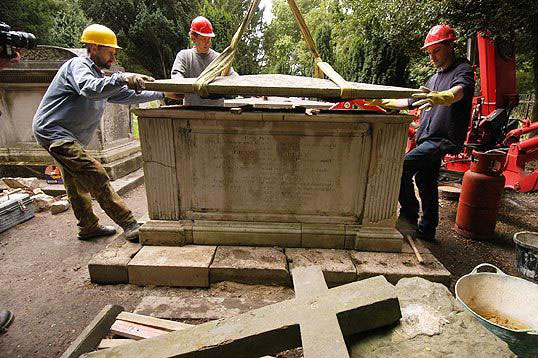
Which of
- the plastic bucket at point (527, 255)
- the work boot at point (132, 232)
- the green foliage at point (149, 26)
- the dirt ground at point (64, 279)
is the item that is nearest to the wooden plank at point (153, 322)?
the dirt ground at point (64, 279)

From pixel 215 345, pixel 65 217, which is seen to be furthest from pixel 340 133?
pixel 65 217

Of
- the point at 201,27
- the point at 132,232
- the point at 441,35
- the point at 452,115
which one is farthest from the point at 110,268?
the point at 441,35

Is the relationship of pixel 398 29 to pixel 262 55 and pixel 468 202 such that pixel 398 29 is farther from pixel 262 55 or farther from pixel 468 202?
pixel 262 55

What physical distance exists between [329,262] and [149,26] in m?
17.3

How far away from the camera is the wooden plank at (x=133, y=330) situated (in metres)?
1.94

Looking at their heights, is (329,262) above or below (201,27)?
below

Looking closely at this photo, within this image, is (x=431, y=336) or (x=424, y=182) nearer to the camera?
(x=431, y=336)

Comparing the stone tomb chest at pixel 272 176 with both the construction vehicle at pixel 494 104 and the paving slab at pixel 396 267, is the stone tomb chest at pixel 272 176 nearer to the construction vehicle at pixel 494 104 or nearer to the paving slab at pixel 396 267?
the paving slab at pixel 396 267

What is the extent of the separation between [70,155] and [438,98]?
3.37 m

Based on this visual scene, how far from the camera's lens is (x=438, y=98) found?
2.65 metres

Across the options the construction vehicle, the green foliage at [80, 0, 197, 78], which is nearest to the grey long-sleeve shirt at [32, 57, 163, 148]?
the construction vehicle

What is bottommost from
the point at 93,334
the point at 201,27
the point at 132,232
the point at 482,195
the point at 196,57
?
the point at 93,334

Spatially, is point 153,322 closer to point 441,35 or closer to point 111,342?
point 111,342

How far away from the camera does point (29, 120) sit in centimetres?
509
